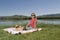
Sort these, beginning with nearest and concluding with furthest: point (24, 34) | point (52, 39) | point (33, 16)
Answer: point (52, 39) → point (24, 34) → point (33, 16)

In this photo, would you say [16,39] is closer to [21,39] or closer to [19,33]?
[21,39]

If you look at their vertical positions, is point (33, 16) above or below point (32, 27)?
above

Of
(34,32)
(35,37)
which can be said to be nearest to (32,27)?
(34,32)

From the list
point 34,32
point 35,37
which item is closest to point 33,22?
point 34,32

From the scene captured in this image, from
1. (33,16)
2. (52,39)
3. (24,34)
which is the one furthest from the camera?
(33,16)

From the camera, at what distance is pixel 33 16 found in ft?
30.1

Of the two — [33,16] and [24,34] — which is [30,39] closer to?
[24,34]

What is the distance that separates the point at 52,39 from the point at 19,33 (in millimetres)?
1796

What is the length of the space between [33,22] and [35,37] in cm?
230

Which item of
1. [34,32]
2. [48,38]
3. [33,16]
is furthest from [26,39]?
[33,16]

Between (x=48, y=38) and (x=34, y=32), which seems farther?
(x=34, y=32)

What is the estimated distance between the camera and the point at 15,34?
804cm

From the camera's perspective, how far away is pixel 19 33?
8.02 metres

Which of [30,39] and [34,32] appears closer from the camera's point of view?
[30,39]
